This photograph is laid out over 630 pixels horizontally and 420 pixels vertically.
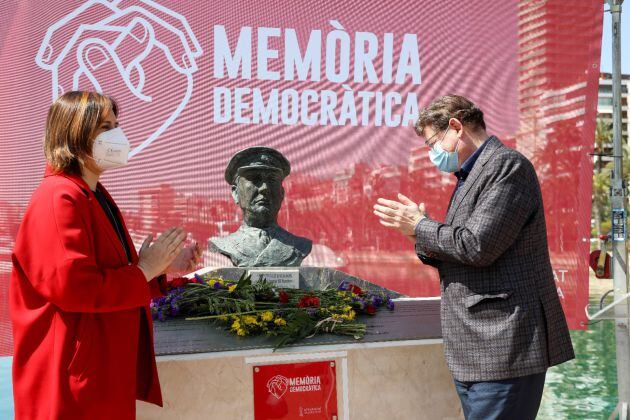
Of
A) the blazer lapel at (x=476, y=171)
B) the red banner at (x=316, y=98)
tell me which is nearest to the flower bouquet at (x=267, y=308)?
the blazer lapel at (x=476, y=171)

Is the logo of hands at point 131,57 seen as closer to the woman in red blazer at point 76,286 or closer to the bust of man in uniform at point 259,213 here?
the bust of man in uniform at point 259,213

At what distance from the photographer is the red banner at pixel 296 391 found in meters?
2.27

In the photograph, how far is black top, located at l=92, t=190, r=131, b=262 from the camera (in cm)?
169

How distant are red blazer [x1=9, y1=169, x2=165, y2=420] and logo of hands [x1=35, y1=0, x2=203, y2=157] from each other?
10.6ft

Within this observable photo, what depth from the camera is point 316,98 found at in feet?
16.1

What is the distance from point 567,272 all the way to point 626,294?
893 millimetres

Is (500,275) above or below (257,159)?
below

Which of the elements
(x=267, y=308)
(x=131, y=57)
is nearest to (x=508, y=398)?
(x=267, y=308)

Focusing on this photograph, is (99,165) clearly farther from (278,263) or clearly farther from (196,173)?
(196,173)

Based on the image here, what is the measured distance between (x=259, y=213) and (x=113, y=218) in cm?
191

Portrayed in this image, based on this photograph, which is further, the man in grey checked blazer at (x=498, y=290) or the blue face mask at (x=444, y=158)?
the blue face mask at (x=444, y=158)

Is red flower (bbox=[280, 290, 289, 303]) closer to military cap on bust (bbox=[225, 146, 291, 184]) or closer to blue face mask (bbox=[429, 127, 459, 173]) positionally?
blue face mask (bbox=[429, 127, 459, 173])

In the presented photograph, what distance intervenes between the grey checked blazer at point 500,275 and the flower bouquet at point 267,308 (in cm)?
66

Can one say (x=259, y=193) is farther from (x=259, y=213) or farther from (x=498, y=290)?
(x=498, y=290)
